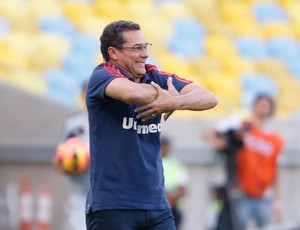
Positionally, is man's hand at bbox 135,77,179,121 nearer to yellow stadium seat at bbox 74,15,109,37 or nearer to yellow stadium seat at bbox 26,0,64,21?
yellow stadium seat at bbox 26,0,64,21

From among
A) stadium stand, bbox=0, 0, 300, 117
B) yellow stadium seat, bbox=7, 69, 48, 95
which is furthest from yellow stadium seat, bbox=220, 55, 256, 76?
yellow stadium seat, bbox=7, 69, 48, 95

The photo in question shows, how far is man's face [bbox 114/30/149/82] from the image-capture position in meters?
6.28

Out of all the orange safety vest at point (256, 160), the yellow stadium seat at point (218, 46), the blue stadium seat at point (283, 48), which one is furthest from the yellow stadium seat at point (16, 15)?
the orange safety vest at point (256, 160)

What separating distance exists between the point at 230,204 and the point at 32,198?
7.08 feet

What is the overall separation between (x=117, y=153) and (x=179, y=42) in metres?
12.6

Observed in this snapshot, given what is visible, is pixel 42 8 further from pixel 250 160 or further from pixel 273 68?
pixel 250 160

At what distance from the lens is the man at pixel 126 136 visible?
6.18m

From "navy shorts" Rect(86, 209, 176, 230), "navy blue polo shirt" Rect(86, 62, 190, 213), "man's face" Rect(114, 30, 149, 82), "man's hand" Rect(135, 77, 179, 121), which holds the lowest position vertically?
"navy shorts" Rect(86, 209, 176, 230)

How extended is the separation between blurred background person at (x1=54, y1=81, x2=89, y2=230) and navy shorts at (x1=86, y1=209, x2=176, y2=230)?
3488mm

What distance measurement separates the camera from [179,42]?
18734 millimetres

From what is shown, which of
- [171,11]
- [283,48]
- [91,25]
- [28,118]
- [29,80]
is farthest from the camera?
[171,11]

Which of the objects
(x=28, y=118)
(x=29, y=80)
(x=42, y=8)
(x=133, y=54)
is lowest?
(x=133, y=54)

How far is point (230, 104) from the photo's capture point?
16.0 metres

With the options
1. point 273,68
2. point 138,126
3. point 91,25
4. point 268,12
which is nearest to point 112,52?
point 138,126
